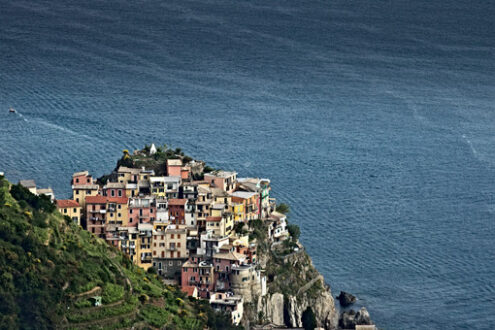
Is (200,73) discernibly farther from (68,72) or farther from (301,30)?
(301,30)

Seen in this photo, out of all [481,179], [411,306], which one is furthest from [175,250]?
[481,179]

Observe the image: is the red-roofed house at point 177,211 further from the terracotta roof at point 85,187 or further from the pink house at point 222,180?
the terracotta roof at point 85,187

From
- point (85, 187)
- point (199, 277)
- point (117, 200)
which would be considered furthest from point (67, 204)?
point (199, 277)

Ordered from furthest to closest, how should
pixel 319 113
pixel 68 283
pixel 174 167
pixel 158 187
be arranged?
pixel 319 113 < pixel 174 167 < pixel 158 187 < pixel 68 283

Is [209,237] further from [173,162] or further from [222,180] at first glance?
[173,162]

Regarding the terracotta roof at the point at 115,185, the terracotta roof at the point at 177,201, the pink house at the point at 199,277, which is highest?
the terracotta roof at the point at 115,185

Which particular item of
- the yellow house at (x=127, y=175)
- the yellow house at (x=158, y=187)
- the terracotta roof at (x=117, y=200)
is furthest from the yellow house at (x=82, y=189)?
the yellow house at (x=158, y=187)
